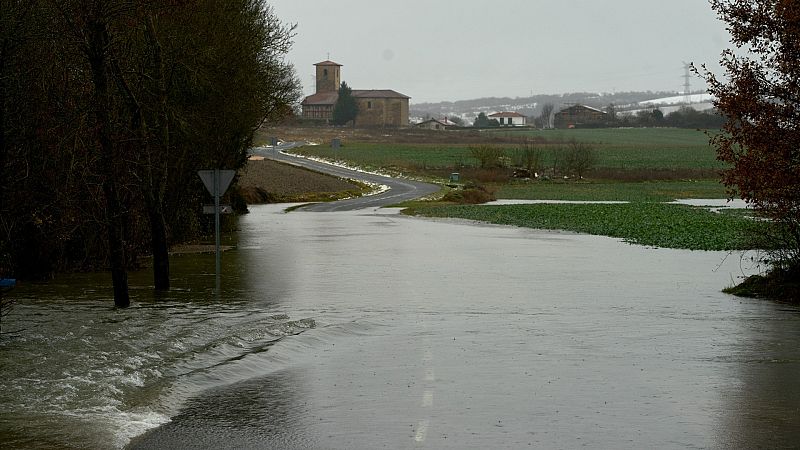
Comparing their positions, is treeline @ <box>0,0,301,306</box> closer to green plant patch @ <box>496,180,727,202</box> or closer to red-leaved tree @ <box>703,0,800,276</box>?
red-leaved tree @ <box>703,0,800,276</box>

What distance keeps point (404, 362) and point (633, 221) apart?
36.1 m

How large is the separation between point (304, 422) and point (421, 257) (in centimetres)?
2248

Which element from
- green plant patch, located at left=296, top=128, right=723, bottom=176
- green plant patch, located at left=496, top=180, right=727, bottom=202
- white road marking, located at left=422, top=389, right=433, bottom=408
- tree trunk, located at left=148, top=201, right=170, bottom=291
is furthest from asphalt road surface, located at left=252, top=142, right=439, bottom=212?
white road marking, located at left=422, top=389, right=433, bottom=408

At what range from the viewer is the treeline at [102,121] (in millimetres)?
19547

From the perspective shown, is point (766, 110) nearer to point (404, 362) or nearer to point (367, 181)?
point (404, 362)

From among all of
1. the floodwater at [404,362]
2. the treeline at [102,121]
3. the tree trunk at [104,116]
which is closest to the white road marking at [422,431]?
the floodwater at [404,362]

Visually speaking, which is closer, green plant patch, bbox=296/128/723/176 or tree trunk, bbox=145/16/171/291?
tree trunk, bbox=145/16/171/291

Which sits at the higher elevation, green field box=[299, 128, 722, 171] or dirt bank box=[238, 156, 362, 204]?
green field box=[299, 128, 722, 171]

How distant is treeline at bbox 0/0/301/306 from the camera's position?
19.5m

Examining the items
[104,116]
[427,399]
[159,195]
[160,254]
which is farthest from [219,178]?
[427,399]

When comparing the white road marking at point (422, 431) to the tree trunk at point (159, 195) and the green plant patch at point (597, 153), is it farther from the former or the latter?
the green plant patch at point (597, 153)

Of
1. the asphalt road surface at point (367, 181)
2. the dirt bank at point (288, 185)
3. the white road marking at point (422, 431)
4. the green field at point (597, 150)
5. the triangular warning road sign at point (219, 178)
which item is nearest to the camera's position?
the white road marking at point (422, 431)

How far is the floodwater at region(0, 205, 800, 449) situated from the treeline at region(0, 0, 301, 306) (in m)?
1.60

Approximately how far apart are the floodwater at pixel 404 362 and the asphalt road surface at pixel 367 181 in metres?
40.4
